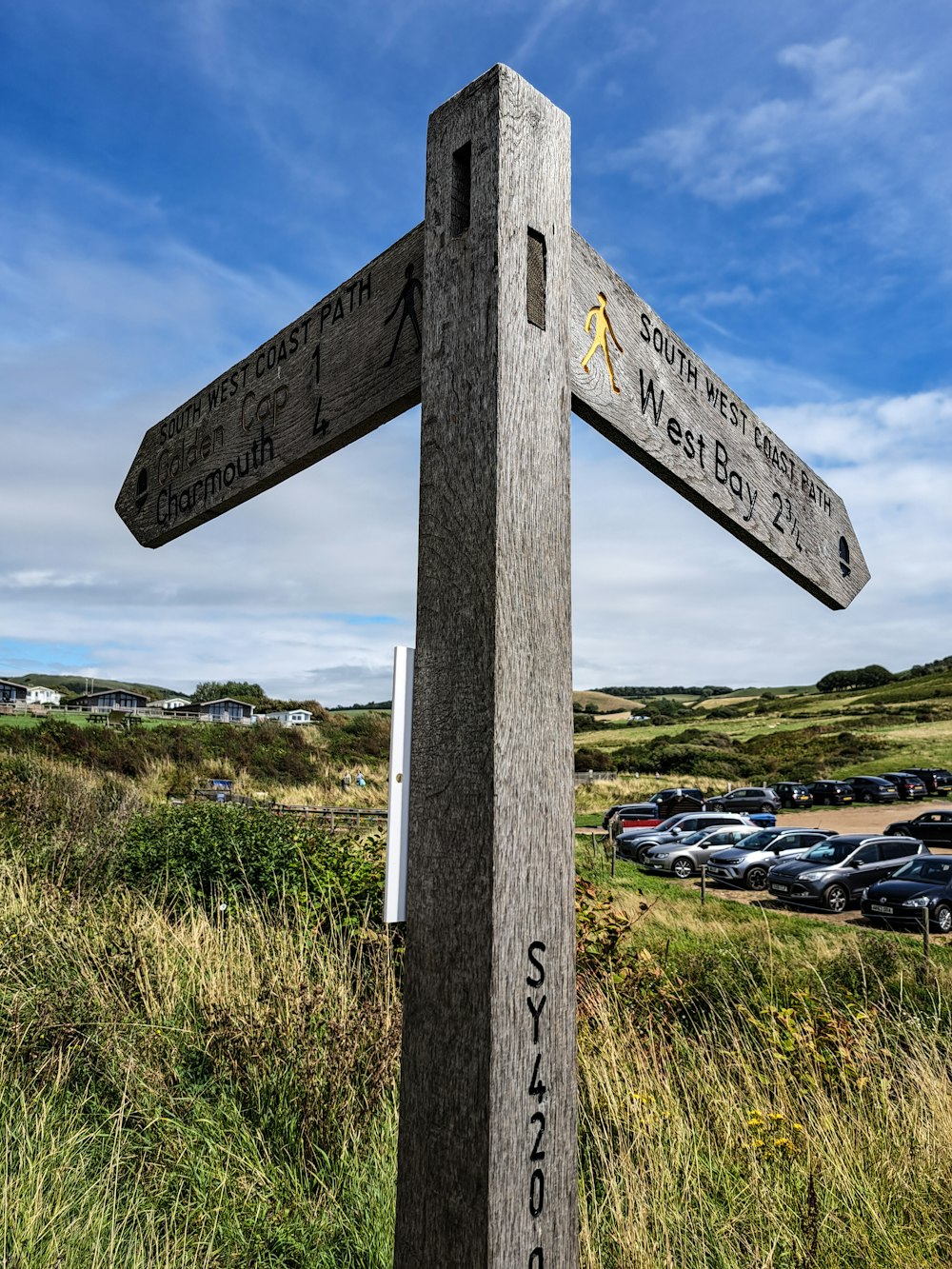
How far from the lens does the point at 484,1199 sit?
111 centimetres

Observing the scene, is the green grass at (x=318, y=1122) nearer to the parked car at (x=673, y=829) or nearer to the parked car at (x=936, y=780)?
the parked car at (x=673, y=829)

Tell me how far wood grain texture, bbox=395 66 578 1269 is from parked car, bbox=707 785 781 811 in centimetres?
3763

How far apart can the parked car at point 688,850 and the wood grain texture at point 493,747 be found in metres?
24.3

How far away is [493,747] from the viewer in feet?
3.80

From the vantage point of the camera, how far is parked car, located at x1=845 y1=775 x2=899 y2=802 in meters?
43.1

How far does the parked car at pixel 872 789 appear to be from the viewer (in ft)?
141

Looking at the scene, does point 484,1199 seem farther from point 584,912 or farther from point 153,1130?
point 584,912

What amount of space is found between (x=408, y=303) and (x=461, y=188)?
9.0 inches

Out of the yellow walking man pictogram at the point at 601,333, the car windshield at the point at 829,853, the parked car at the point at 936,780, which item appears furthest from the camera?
the parked car at the point at 936,780

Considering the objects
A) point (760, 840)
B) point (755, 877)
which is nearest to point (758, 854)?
point (755, 877)

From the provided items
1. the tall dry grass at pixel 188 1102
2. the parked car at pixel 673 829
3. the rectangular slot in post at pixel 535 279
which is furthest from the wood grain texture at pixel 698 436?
the parked car at pixel 673 829

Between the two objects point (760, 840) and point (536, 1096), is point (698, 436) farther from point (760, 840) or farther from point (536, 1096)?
point (760, 840)

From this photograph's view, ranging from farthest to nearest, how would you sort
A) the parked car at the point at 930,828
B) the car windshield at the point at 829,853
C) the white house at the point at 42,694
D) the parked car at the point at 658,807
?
the white house at the point at 42,694 < the parked car at the point at 658,807 < the parked car at the point at 930,828 < the car windshield at the point at 829,853

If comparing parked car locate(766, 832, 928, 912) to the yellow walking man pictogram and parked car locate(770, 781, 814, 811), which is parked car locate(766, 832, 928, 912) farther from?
parked car locate(770, 781, 814, 811)
